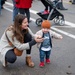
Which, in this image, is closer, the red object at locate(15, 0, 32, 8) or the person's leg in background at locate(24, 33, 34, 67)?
the person's leg in background at locate(24, 33, 34, 67)

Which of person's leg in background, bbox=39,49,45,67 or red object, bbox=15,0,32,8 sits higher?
red object, bbox=15,0,32,8

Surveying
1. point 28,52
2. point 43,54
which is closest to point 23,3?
point 28,52

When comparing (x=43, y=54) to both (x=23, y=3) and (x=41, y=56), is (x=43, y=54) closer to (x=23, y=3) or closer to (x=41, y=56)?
(x=41, y=56)

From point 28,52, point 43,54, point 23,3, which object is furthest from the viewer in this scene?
point 23,3

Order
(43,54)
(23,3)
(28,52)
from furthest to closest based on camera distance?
(23,3)
(28,52)
(43,54)

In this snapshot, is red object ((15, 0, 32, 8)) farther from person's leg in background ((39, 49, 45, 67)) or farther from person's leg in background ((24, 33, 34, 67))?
person's leg in background ((39, 49, 45, 67))

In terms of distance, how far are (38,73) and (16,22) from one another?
946 mm

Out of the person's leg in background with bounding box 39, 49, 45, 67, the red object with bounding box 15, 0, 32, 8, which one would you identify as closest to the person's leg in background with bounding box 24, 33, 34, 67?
the person's leg in background with bounding box 39, 49, 45, 67

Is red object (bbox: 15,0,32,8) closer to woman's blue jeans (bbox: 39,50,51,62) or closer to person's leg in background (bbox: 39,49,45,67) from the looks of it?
woman's blue jeans (bbox: 39,50,51,62)

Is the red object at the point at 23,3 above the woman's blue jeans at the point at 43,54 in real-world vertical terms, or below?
above

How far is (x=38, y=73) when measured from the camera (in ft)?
14.7

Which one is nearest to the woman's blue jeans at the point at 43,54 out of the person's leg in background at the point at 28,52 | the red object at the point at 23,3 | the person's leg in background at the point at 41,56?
the person's leg in background at the point at 41,56

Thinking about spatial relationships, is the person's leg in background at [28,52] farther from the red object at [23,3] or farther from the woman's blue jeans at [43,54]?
the red object at [23,3]

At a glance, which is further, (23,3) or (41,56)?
(23,3)
